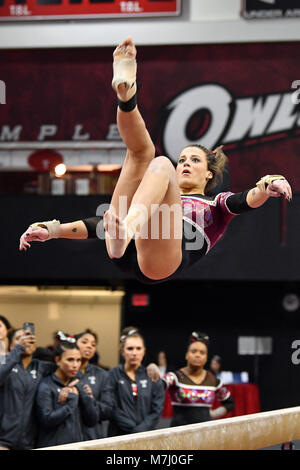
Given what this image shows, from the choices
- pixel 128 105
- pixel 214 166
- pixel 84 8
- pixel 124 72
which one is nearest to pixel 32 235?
pixel 128 105

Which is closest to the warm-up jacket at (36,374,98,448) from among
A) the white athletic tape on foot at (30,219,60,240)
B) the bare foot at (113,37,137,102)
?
the white athletic tape on foot at (30,219,60,240)

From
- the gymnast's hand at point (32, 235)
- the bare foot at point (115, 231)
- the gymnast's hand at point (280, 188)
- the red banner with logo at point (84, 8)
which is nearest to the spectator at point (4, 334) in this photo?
the gymnast's hand at point (32, 235)

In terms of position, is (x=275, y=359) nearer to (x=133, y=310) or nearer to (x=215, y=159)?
(x=133, y=310)

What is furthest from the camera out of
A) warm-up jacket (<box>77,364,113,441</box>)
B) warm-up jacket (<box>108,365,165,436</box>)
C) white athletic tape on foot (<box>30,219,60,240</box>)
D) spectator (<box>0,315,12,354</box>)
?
warm-up jacket (<box>108,365,165,436</box>)

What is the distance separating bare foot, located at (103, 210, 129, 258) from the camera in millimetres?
2449

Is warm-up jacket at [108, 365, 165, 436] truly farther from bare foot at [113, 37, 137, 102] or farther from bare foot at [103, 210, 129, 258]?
bare foot at [113, 37, 137, 102]

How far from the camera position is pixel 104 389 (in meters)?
5.01

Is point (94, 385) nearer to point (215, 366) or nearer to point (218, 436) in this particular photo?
point (218, 436)

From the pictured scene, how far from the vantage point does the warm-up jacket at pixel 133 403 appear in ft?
16.0

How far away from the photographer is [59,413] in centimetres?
443

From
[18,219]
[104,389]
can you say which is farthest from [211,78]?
[104,389]

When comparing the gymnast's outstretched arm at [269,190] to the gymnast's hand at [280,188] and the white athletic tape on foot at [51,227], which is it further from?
the white athletic tape on foot at [51,227]

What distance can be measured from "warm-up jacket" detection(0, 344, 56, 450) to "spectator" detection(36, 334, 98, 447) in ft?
0.21
